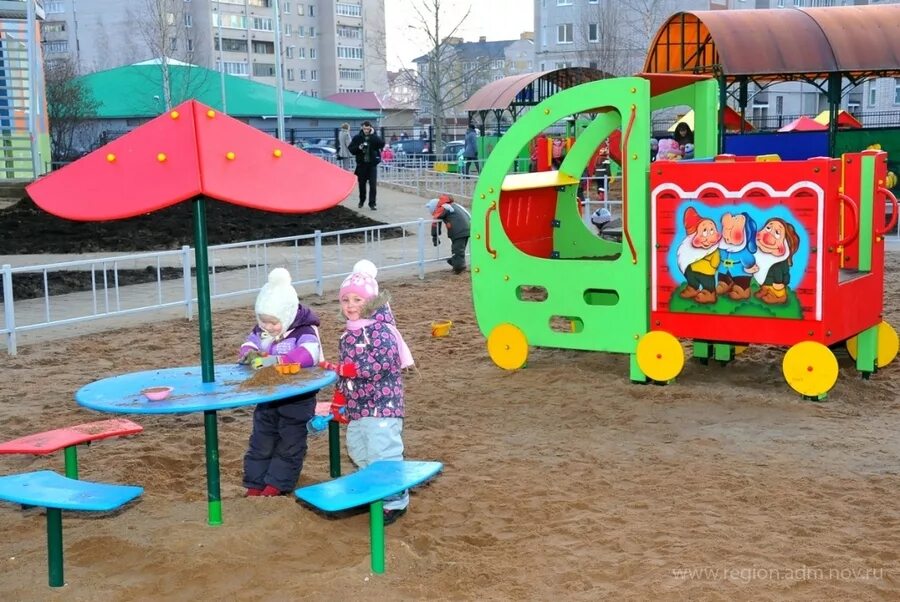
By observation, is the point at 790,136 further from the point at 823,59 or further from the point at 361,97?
the point at 361,97

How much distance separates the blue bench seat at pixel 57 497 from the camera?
4.08m

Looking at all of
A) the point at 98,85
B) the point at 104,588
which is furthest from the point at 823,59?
the point at 98,85

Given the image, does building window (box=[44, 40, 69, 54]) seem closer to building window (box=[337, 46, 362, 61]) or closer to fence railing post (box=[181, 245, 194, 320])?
building window (box=[337, 46, 362, 61])

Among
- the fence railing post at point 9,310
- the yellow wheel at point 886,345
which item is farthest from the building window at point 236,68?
the yellow wheel at point 886,345

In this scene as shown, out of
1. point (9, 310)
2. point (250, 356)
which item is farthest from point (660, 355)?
point (9, 310)

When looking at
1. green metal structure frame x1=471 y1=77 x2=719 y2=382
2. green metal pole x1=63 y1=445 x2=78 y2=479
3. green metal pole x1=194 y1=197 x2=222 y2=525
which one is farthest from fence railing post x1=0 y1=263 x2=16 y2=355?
green metal pole x1=194 y1=197 x2=222 y2=525

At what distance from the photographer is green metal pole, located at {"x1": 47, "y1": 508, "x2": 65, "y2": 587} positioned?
4078 mm

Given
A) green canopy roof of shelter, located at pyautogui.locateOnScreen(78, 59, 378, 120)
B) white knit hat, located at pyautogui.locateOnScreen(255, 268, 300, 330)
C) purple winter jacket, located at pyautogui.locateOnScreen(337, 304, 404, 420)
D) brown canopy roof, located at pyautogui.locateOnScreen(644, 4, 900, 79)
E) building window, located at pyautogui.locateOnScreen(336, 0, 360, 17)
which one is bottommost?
purple winter jacket, located at pyautogui.locateOnScreen(337, 304, 404, 420)

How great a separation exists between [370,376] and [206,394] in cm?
79

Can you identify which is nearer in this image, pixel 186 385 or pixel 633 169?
pixel 186 385

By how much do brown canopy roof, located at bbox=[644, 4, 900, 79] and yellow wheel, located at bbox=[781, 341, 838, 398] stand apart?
43.7 feet

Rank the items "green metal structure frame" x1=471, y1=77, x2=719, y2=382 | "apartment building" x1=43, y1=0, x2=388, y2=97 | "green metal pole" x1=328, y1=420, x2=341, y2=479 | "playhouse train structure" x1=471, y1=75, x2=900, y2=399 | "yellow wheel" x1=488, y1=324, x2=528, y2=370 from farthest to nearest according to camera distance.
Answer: "apartment building" x1=43, y1=0, x2=388, y2=97
"yellow wheel" x1=488, y1=324, x2=528, y2=370
"green metal structure frame" x1=471, y1=77, x2=719, y2=382
"playhouse train structure" x1=471, y1=75, x2=900, y2=399
"green metal pole" x1=328, y1=420, x2=341, y2=479

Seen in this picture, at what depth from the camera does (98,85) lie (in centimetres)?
5216

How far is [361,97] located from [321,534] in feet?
239
